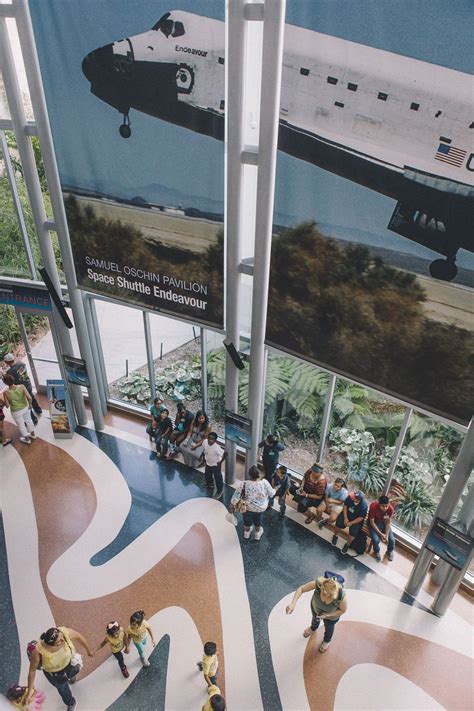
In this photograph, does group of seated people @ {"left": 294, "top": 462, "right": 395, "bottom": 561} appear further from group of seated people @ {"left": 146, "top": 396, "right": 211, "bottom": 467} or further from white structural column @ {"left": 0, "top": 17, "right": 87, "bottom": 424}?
white structural column @ {"left": 0, "top": 17, "right": 87, "bottom": 424}

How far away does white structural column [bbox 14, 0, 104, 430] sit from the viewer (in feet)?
20.4

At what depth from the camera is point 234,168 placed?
5.88m

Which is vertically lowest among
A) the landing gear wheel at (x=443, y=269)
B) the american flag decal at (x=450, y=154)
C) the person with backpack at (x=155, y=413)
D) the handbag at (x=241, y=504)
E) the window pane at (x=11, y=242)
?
the person with backpack at (x=155, y=413)

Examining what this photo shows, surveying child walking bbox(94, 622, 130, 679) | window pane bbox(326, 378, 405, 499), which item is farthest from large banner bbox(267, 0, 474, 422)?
child walking bbox(94, 622, 130, 679)

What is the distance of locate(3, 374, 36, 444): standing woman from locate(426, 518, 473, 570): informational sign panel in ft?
22.7

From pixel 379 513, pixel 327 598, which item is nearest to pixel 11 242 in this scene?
pixel 379 513

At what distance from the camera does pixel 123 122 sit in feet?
20.7

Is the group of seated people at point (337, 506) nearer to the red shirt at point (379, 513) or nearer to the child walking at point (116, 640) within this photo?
the red shirt at point (379, 513)

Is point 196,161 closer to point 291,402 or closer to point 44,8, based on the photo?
point 44,8

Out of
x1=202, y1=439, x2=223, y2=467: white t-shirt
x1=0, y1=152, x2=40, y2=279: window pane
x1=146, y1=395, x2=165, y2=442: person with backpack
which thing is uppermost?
x1=0, y1=152, x2=40, y2=279: window pane

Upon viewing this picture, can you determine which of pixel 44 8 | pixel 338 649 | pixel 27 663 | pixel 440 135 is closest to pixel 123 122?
pixel 44 8

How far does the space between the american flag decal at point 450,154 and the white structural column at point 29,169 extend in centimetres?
554

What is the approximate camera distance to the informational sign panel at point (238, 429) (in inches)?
299

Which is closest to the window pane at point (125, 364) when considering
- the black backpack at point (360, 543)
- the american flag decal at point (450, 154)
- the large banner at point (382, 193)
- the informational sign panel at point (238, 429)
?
the informational sign panel at point (238, 429)
